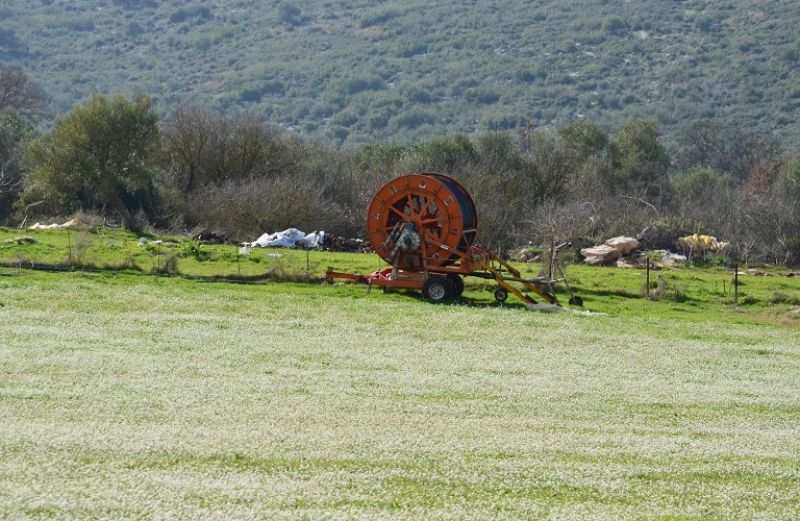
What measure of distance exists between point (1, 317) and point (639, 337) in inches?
645

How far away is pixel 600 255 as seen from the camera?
55.5 metres

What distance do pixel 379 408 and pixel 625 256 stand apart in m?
37.2

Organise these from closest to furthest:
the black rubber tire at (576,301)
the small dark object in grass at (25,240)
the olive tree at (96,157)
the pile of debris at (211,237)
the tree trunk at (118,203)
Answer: the black rubber tire at (576,301)
the small dark object in grass at (25,240)
the pile of debris at (211,237)
the olive tree at (96,157)
the tree trunk at (118,203)

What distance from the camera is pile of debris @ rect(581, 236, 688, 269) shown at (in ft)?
181

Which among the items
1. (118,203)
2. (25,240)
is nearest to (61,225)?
(118,203)

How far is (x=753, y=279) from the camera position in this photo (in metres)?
48.3

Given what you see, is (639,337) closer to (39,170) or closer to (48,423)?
(48,423)

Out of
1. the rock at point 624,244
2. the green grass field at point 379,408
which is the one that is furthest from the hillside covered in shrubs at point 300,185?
the green grass field at point 379,408

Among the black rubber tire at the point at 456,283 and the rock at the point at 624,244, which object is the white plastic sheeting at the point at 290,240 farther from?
the black rubber tire at the point at 456,283

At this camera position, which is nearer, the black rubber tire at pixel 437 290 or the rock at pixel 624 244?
the black rubber tire at pixel 437 290

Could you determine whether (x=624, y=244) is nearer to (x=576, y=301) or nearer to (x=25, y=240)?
(x=576, y=301)

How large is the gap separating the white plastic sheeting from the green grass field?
15.3m

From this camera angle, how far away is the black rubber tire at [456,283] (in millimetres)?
39719

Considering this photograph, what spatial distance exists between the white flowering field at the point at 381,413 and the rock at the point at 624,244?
68.9 feet
